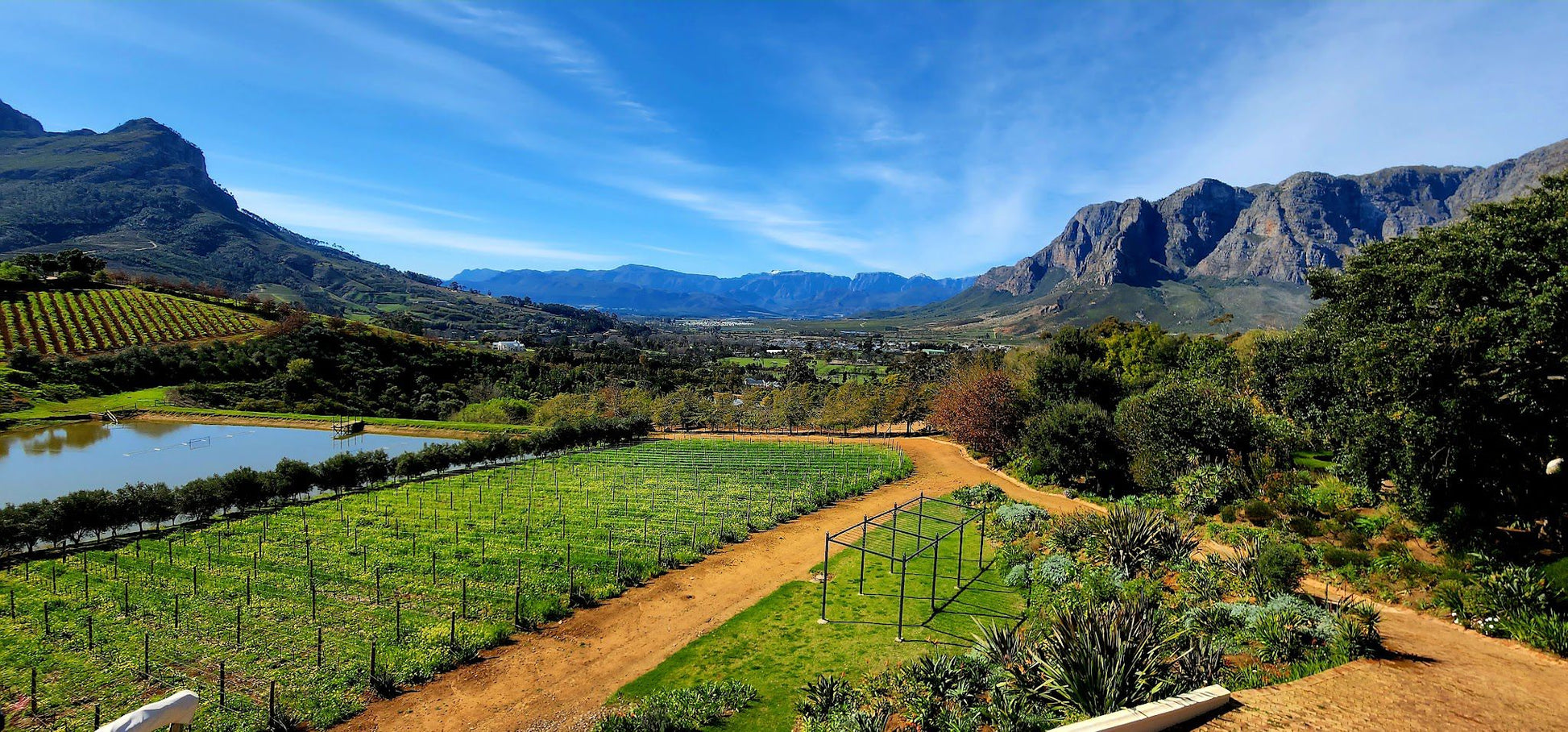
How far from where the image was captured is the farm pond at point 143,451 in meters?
32.0

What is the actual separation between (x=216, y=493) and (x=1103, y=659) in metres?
30.2

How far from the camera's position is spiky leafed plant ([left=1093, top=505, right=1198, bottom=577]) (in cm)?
1493

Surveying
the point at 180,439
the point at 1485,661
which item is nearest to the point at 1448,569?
the point at 1485,661

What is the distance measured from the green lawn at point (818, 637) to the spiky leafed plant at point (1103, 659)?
12.6ft

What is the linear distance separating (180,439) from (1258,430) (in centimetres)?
6560

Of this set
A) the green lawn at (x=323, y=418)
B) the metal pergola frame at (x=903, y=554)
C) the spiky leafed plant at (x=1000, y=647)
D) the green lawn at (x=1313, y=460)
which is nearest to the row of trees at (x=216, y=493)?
the green lawn at (x=323, y=418)

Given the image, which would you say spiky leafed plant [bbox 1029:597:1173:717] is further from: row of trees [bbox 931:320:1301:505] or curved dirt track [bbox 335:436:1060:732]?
row of trees [bbox 931:320:1301:505]

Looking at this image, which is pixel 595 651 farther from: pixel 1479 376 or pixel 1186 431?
pixel 1186 431

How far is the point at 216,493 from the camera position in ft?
74.8

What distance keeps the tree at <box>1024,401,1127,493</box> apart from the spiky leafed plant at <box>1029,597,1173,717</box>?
1739 cm

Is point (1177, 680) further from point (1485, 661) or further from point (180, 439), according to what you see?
point (180, 439)

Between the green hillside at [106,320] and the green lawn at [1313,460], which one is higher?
the green hillside at [106,320]

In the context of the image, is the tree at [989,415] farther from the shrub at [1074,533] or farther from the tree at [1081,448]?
the shrub at [1074,533]

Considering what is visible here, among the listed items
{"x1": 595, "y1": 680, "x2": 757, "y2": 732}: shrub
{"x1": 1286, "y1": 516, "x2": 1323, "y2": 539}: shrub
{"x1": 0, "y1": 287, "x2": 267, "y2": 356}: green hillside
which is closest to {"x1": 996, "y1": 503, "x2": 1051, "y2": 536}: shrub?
{"x1": 1286, "y1": 516, "x2": 1323, "y2": 539}: shrub
